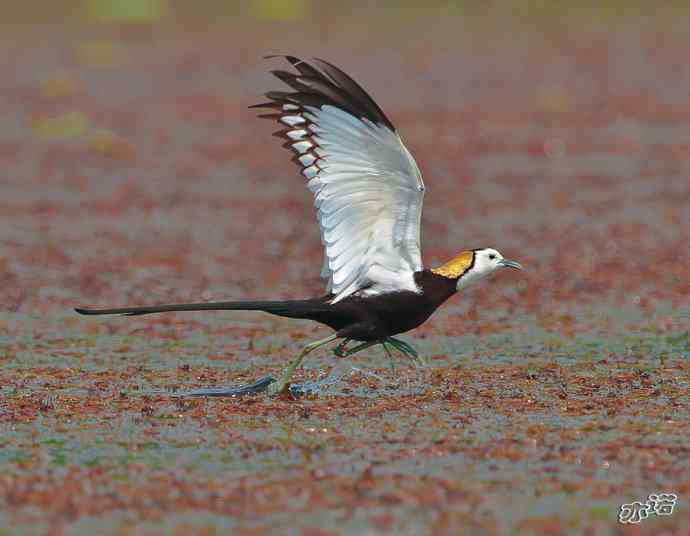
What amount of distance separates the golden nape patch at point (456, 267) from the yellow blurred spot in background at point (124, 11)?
17.7 meters

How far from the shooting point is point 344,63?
66.8 ft

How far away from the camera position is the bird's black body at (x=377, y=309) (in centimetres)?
727

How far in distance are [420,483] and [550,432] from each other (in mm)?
977

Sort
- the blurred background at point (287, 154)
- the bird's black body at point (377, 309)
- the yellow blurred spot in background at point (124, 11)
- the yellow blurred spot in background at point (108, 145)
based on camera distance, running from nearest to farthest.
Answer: the bird's black body at point (377, 309) < the blurred background at point (287, 154) < the yellow blurred spot in background at point (108, 145) < the yellow blurred spot in background at point (124, 11)

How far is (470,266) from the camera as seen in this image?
293 inches

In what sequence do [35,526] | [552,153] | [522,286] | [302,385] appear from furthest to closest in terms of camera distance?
[552,153] → [522,286] → [302,385] → [35,526]

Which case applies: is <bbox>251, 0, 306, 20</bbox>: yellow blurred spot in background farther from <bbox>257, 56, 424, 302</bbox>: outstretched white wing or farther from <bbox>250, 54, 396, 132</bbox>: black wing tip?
<bbox>250, 54, 396, 132</bbox>: black wing tip

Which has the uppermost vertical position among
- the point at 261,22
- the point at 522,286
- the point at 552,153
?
the point at 261,22

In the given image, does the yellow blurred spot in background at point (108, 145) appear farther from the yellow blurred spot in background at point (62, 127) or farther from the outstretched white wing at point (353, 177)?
the outstretched white wing at point (353, 177)

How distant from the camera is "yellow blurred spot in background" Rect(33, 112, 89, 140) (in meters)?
16.1

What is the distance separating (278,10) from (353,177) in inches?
724

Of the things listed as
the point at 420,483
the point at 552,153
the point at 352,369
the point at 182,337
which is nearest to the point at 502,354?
the point at 352,369

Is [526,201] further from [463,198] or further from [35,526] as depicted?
[35,526]

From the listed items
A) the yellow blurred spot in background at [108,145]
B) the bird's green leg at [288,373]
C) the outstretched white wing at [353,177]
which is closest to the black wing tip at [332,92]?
the outstretched white wing at [353,177]
